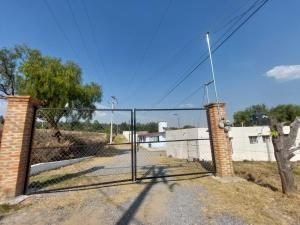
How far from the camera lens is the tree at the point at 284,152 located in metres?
4.65

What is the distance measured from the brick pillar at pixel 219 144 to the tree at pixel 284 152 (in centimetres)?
157

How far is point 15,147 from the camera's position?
4.68 m

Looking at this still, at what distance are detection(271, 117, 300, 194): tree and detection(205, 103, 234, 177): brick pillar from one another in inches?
61.6

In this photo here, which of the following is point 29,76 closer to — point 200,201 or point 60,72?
point 60,72

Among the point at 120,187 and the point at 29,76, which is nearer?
the point at 120,187

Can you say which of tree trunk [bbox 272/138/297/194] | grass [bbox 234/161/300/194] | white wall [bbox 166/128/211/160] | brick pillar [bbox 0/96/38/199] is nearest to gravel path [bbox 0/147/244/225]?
brick pillar [bbox 0/96/38/199]

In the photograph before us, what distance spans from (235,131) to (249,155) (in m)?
2.73

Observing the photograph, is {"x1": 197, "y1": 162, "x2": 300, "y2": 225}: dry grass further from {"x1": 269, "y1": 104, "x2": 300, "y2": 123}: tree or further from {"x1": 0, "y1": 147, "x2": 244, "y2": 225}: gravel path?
{"x1": 269, "y1": 104, "x2": 300, "y2": 123}: tree

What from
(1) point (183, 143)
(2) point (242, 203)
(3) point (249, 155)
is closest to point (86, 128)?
(2) point (242, 203)

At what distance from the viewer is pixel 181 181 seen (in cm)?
620

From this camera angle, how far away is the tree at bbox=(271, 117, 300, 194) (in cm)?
465

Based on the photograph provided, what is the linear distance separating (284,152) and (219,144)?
1823 millimetres

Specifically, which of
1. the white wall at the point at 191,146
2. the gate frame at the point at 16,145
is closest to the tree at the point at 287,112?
the white wall at the point at 191,146

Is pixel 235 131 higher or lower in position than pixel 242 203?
higher
